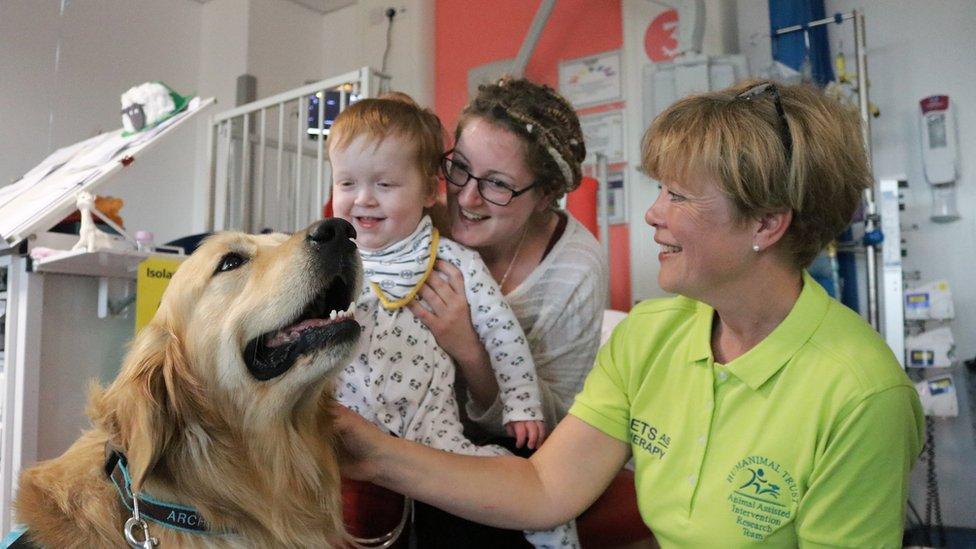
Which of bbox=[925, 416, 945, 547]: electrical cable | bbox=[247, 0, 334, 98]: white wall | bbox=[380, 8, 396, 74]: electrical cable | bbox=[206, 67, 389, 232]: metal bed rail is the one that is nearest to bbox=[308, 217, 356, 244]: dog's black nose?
bbox=[206, 67, 389, 232]: metal bed rail

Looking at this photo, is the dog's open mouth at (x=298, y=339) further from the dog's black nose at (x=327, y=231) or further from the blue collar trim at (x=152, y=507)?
the blue collar trim at (x=152, y=507)

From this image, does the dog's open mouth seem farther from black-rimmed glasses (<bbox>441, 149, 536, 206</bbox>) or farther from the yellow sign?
the yellow sign

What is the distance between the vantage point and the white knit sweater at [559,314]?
1.57 metres

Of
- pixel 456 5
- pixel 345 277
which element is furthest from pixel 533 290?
pixel 456 5

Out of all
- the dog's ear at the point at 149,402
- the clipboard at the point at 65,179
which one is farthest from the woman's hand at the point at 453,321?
the clipboard at the point at 65,179

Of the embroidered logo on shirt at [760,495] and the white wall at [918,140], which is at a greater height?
the white wall at [918,140]

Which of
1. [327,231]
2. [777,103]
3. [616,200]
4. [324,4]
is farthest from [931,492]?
[324,4]

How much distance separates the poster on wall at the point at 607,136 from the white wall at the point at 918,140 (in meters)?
1.14

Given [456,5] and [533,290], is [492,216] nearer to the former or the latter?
[533,290]

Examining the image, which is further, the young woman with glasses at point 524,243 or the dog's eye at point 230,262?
the young woman with glasses at point 524,243

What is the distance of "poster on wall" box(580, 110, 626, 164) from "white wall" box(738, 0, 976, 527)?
3.73ft

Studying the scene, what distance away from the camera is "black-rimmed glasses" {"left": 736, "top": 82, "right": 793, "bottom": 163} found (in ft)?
3.35

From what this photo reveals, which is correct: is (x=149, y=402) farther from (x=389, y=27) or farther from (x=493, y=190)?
(x=389, y=27)

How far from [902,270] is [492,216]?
2.53 meters
